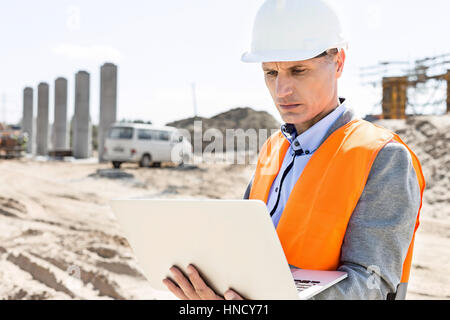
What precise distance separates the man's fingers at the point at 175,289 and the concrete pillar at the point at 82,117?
22.3 metres

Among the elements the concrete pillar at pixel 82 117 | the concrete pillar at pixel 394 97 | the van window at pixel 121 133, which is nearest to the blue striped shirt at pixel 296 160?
the van window at pixel 121 133

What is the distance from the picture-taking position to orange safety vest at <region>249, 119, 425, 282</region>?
1.41 m

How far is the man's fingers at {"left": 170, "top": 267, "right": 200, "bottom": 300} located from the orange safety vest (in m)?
0.35

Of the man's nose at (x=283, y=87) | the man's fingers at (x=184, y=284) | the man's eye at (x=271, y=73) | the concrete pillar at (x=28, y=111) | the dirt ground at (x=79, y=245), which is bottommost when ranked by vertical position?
the dirt ground at (x=79, y=245)

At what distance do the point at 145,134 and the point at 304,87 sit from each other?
15538 mm

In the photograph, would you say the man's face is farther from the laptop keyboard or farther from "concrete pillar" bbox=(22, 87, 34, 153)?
"concrete pillar" bbox=(22, 87, 34, 153)

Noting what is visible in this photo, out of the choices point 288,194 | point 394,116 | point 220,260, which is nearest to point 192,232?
point 220,260

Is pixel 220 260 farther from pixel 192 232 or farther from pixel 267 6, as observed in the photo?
pixel 267 6

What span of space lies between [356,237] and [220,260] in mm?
440

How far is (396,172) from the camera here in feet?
4.59

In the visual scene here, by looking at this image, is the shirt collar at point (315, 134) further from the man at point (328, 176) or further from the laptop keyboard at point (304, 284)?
the laptop keyboard at point (304, 284)

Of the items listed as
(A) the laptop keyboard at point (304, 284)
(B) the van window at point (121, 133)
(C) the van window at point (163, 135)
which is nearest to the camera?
(A) the laptop keyboard at point (304, 284)

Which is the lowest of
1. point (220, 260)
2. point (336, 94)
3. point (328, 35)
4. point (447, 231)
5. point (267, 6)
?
point (447, 231)

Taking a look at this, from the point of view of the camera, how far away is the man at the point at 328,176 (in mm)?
1376
